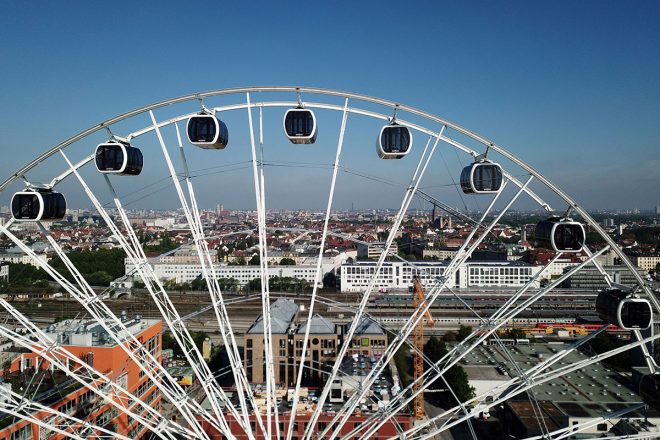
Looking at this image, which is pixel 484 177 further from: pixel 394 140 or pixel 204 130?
pixel 204 130

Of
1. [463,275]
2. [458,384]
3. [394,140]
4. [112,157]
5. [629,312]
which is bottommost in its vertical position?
[458,384]

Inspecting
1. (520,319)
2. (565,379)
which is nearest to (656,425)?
(565,379)

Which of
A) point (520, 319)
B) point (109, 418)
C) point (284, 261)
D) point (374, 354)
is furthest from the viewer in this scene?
point (284, 261)

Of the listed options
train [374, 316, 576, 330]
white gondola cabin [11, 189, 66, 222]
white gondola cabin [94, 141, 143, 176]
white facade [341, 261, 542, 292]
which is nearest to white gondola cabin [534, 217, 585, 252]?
white gondola cabin [94, 141, 143, 176]

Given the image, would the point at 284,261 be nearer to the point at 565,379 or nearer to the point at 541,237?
the point at 565,379

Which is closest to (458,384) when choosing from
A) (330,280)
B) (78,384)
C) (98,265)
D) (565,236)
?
(78,384)

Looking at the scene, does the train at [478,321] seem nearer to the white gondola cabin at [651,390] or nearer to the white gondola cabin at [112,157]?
the white gondola cabin at [651,390]

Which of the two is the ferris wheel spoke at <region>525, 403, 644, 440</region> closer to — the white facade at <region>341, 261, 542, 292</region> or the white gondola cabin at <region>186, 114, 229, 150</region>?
the white gondola cabin at <region>186, 114, 229, 150</region>
